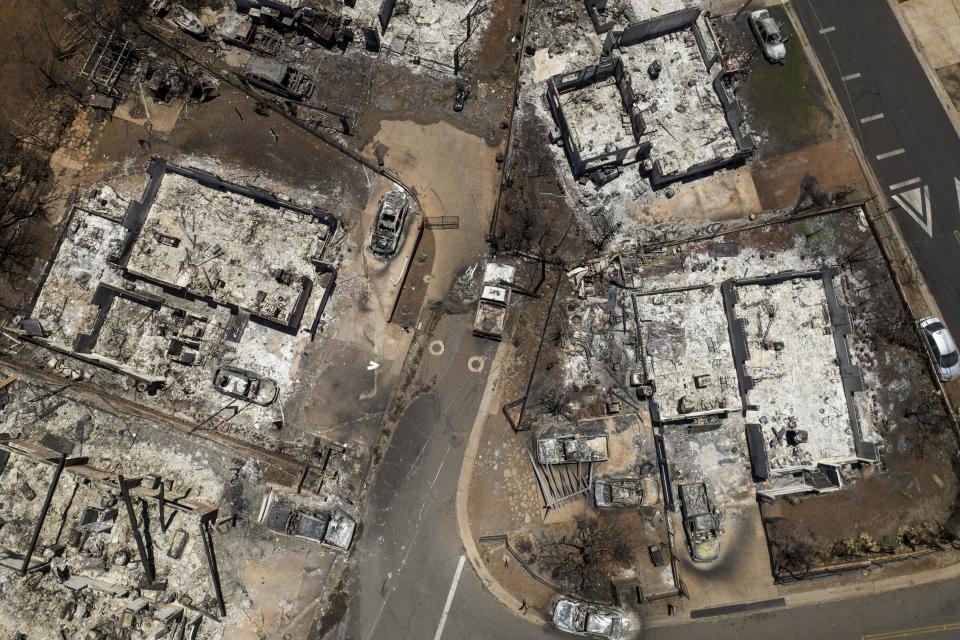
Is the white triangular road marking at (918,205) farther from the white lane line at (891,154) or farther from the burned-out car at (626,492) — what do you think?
the burned-out car at (626,492)

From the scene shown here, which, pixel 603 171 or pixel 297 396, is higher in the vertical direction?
pixel 603 171

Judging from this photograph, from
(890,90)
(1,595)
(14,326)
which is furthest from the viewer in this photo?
(890,90)

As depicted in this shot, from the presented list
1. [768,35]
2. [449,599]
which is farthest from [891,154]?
[449,599]

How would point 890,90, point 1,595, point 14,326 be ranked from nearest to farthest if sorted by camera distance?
point 1,595
point 14,326
point 890,90

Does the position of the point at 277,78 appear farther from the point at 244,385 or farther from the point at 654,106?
the point at 654,106

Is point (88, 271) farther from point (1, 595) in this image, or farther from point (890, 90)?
point (890, 90)

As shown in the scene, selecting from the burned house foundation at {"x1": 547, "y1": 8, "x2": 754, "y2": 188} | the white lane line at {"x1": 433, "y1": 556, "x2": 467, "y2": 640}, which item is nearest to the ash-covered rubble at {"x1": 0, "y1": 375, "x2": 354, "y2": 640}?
the white lane line at {"x1": 433, "y1": 556, "x2": 467, "y2": 640}

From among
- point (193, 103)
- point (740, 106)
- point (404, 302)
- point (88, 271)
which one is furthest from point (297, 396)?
point (740, 106)
